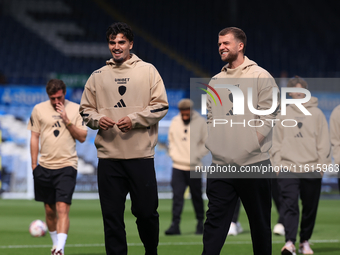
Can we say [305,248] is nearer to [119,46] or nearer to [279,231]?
[279,231]

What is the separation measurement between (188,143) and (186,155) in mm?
278

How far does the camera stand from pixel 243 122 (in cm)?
454

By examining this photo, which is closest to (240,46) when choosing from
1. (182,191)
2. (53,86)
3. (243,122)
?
(243,122)

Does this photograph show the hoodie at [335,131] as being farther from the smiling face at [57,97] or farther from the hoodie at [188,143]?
the smiling face at [57,97]

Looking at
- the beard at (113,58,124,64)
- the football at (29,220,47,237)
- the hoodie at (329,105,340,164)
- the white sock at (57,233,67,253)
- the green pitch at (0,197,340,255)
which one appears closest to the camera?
the beard at (113,58,124,64)

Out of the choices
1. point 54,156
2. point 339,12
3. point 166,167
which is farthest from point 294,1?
point 54,156

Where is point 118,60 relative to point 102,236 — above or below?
above

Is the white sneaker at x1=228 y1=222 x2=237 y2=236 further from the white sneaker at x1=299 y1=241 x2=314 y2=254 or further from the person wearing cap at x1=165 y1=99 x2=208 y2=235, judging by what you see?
the white sneaker at x1=299 y1=241 x2=314 y2=254

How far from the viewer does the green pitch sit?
23.5ft

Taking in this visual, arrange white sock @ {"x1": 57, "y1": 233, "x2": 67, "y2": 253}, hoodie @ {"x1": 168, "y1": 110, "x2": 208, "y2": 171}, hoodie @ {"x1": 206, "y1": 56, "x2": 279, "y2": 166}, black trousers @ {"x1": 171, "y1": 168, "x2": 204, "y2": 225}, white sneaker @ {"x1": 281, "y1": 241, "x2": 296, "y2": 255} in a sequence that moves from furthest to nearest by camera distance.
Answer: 1. hoodie @ {"x1": 168, "y1": 110, "x2": 208, "y2": 171}
2. black trousers @ {"x1": 171, "y1": 168, "x2": 204, "y2": 225}
3. white sneaker @ {"x1": 281, "y1": 241, "x2": 296, "y2": 255}
4. white sock @ {"x1": 57, "y1": 233, "x2": 67, "y2": 253}
5. hoodie @ {"x1": 206, "y1": 56, "x2": 279, "y2": 166}

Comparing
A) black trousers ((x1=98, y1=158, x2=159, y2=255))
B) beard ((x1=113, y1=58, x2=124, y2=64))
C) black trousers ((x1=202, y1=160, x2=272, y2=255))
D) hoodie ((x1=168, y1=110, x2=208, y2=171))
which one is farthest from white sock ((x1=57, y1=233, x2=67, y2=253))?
hoodie ((x1=168, y1=110, x2=208, y2=171))

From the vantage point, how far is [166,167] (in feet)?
51.6

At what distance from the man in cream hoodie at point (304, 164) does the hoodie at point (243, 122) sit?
7.49ft

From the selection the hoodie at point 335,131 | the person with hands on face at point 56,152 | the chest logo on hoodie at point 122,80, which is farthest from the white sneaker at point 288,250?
the chest logo on hoodie at point 122,80
